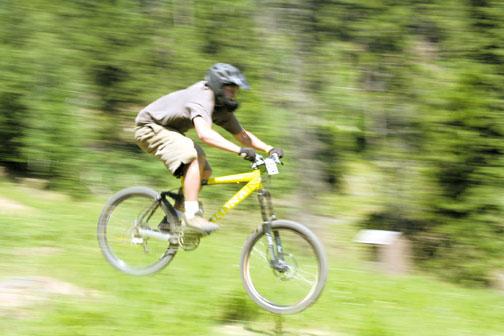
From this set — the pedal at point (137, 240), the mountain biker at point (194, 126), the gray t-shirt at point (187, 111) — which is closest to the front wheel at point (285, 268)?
the mountain biker at point (194, 126)

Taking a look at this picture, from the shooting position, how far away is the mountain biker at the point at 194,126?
5.96m

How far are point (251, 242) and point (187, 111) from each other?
3.93 feet

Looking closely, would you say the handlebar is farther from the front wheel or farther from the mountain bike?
the front wheel

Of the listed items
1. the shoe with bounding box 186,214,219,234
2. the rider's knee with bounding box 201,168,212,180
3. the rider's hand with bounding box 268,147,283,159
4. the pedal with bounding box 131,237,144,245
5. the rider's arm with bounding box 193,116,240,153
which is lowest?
the pedal with bounding box 131,237,144,245

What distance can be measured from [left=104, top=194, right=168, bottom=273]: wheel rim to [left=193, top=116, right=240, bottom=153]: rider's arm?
113 centimetres

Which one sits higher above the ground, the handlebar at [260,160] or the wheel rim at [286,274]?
the handlebar at [260,160]

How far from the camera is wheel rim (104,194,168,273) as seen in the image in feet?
22.2

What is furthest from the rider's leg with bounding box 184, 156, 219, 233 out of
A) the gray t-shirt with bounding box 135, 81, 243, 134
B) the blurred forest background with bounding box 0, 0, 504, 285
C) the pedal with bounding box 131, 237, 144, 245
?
the blurred forest background with bounding box 0, 0, 504, 285

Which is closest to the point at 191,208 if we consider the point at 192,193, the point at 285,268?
the point at 192,193

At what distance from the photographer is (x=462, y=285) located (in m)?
7.93

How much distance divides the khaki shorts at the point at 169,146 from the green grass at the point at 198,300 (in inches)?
44.4

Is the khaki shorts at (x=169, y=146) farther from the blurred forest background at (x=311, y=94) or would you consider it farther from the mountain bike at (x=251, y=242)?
the blurred forest background at (x=311, y=94)

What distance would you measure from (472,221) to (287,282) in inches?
109

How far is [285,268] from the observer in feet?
19.3
